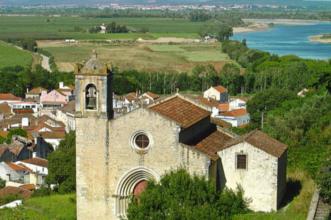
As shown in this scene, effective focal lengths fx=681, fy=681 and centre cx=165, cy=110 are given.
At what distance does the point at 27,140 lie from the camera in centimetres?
5547

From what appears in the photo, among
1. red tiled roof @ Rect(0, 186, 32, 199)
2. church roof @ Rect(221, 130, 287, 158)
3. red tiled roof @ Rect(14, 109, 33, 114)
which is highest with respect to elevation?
church roof @ Rect(221, 130, 287, 158)

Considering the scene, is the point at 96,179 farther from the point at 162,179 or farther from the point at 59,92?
the point at 59,92

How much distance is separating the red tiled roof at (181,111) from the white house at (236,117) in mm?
34955

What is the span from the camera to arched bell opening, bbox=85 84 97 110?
83.3 feet

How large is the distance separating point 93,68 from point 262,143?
681cm

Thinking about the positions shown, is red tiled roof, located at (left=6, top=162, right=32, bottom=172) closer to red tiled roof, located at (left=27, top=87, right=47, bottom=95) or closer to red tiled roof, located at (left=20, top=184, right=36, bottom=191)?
red tiled roof, located at (left=20, top=184, right=36, bottom=191)

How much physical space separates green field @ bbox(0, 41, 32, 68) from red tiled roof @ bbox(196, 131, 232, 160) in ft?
304

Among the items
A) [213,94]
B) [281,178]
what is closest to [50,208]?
[281,178]

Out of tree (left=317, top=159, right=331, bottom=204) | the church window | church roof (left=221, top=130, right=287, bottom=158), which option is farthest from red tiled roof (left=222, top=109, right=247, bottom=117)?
tree (left=317, top=159, right=331, bottom=204)

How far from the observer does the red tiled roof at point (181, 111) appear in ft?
81.4

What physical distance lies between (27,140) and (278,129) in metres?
25.4

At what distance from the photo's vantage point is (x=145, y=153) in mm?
24688

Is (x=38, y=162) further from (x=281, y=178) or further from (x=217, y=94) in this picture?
(x=217, y=94)

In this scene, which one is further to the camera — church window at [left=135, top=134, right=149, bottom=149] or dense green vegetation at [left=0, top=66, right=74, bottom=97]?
dense green vegetation at [left=0, top=66, right=74, bottom=97]
